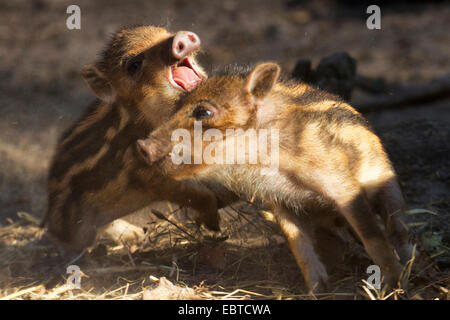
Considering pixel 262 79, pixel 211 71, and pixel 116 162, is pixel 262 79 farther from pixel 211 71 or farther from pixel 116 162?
pixel 116 162

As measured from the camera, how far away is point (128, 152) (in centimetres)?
333

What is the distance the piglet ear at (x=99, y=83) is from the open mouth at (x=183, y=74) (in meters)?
0.44

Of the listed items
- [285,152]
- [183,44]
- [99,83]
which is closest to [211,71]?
[183,44]

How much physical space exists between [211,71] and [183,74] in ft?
0.56

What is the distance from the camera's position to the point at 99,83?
3434mm

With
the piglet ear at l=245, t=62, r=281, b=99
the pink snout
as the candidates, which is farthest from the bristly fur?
the piglet ear at l=245, t=62, r=281, b=99

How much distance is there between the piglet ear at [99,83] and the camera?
11.2 feet

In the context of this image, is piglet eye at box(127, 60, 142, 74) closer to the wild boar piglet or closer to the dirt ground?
the dirt ground

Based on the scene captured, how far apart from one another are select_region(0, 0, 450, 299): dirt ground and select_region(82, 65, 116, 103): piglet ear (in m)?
0.58

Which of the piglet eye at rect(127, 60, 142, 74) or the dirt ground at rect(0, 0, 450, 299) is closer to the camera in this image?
the dirt ground at rect(0, 0, 450, 299)

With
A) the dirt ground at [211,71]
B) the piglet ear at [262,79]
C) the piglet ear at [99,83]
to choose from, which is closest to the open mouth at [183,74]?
the dirt ground at [211,71]

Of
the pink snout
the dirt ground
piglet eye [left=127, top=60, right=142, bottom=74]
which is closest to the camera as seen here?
the dirt ground

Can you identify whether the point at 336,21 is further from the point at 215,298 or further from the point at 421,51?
the point at 215,298

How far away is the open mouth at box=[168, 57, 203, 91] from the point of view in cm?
315
